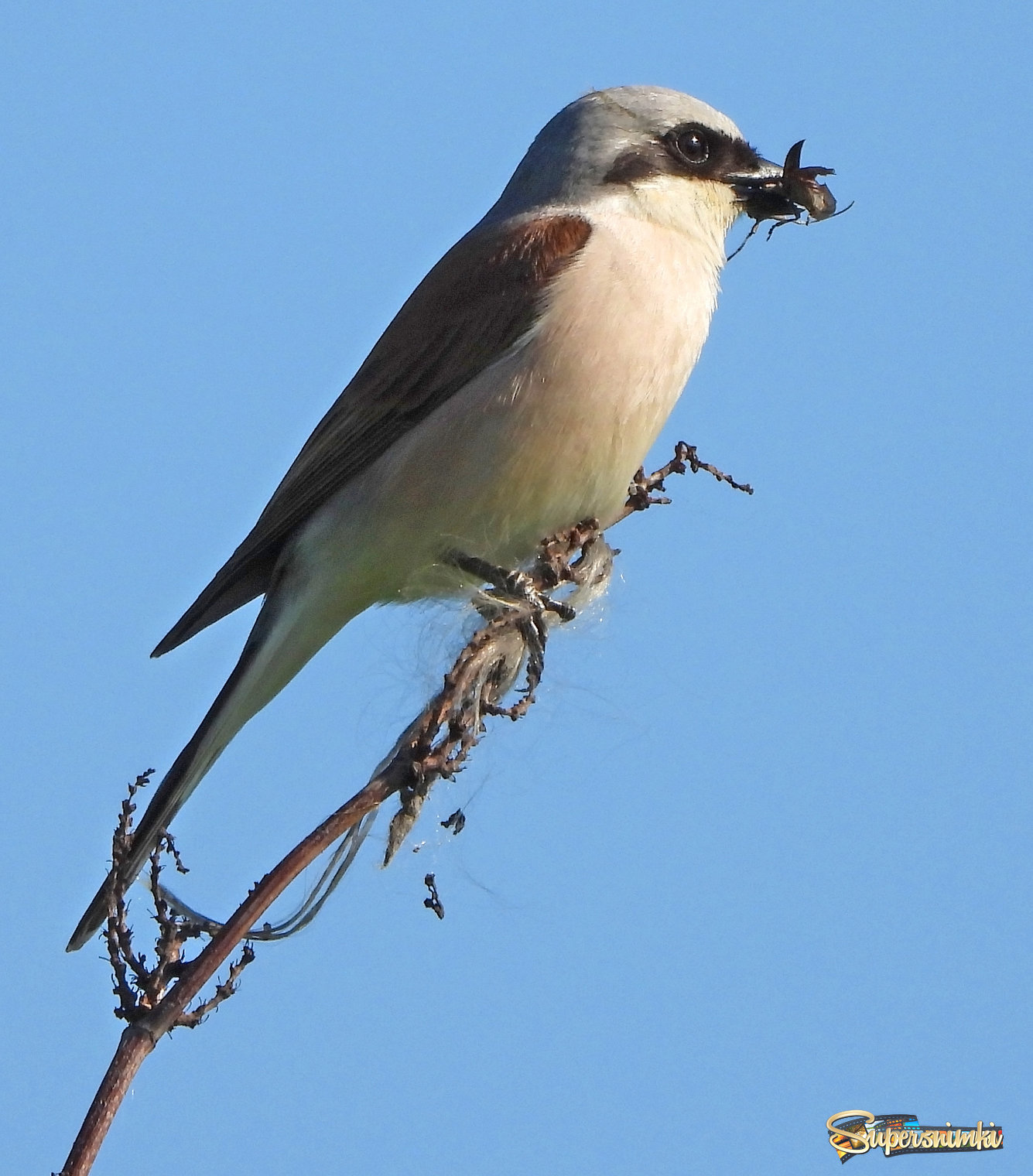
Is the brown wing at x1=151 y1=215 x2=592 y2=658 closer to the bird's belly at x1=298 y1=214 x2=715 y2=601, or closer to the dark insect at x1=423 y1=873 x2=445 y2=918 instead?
the bird's belly at x1=298 y1=214 x2=715 y2=601

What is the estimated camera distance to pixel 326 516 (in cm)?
401

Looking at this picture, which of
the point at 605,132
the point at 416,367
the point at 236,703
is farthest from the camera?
the point at 605,132

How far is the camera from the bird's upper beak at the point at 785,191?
4105mm

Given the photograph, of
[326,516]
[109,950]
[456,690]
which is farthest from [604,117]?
[109,950]

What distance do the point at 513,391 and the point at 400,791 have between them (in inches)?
60.8

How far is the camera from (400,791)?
7.88ft

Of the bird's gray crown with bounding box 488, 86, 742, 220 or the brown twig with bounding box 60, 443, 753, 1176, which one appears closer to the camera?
the brown twig with bounding box 60, 443, 753, 1176

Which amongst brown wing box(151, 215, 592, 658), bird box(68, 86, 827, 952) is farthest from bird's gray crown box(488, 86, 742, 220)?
brown wing box(151, 215, 592, 658)

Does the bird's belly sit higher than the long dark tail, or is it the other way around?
the bird's belly

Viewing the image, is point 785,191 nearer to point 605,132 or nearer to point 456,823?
point 605,132

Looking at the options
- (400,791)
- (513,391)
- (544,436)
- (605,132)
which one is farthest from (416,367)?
(400,791)

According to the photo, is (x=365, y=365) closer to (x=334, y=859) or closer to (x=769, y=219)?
(x=769, y=219)

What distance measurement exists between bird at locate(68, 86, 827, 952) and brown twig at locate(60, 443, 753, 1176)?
0.30 meters

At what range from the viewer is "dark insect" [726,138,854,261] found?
4102 millimetres
